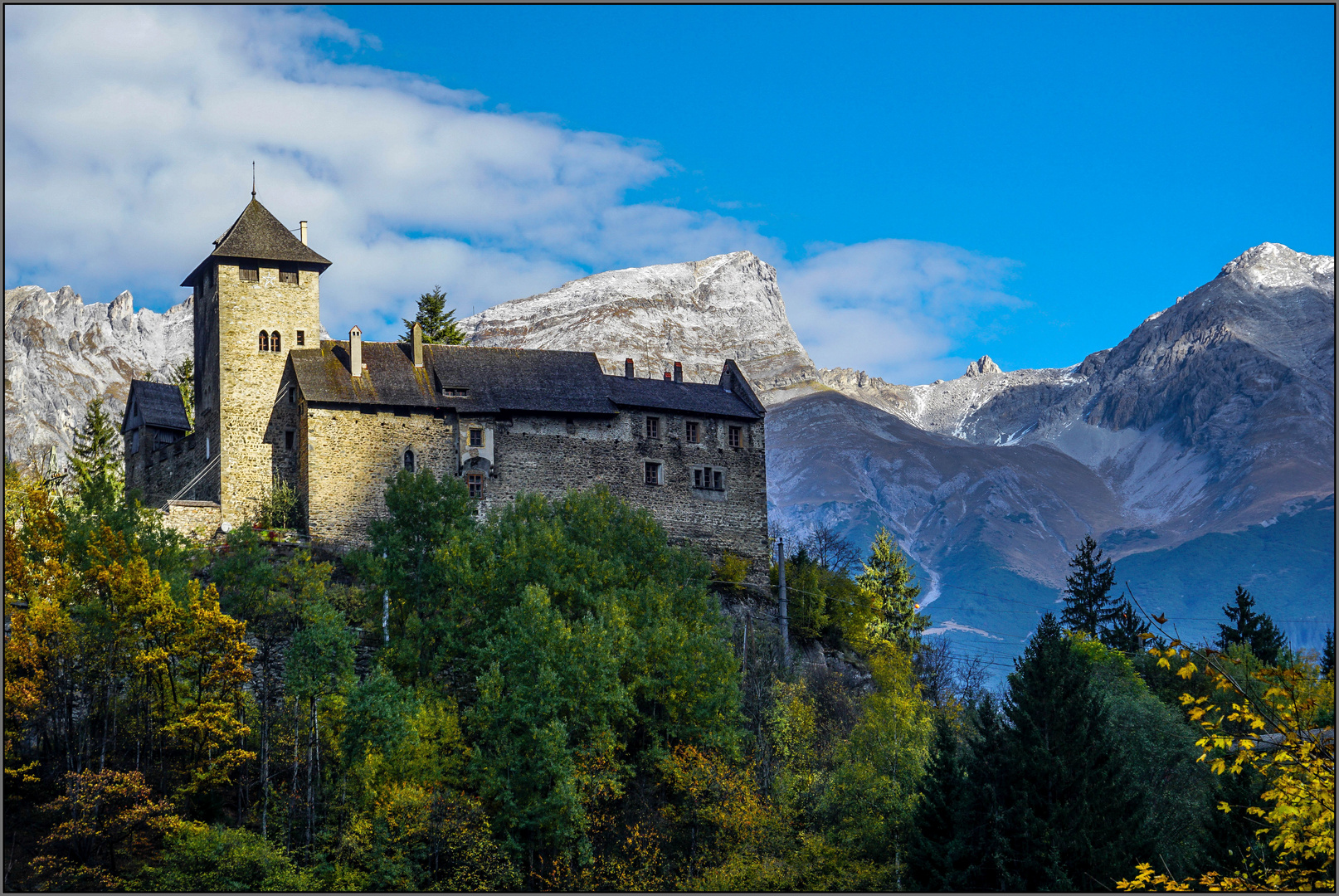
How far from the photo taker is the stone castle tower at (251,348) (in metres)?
61.0

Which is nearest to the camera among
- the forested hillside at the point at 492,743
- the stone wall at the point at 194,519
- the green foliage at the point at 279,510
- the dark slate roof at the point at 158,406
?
the forested hillside at the point at 492,743

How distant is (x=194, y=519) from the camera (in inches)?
2302

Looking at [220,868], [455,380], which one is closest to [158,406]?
[455,380]

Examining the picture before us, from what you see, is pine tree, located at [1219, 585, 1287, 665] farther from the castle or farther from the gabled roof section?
the gabled roof section

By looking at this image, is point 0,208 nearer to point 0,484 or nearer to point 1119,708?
point 0,484

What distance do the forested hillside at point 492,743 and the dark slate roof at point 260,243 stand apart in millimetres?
15916

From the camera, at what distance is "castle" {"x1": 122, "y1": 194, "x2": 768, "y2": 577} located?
6022cm

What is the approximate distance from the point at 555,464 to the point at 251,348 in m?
15.3

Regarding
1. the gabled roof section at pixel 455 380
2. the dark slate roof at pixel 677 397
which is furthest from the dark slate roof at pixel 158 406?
the dark slate roof at pixel 677 397

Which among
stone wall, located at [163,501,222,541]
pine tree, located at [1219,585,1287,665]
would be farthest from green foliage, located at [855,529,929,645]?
stone wall, located at [163,501,222,541]

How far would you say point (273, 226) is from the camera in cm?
6569

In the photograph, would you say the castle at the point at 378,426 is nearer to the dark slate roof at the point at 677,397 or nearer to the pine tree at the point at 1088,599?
the dark slate roof at the point at 677,397

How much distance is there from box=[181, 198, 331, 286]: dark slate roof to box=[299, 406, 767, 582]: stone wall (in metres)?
8.57

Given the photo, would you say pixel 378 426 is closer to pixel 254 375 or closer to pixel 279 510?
pixel 279 510
